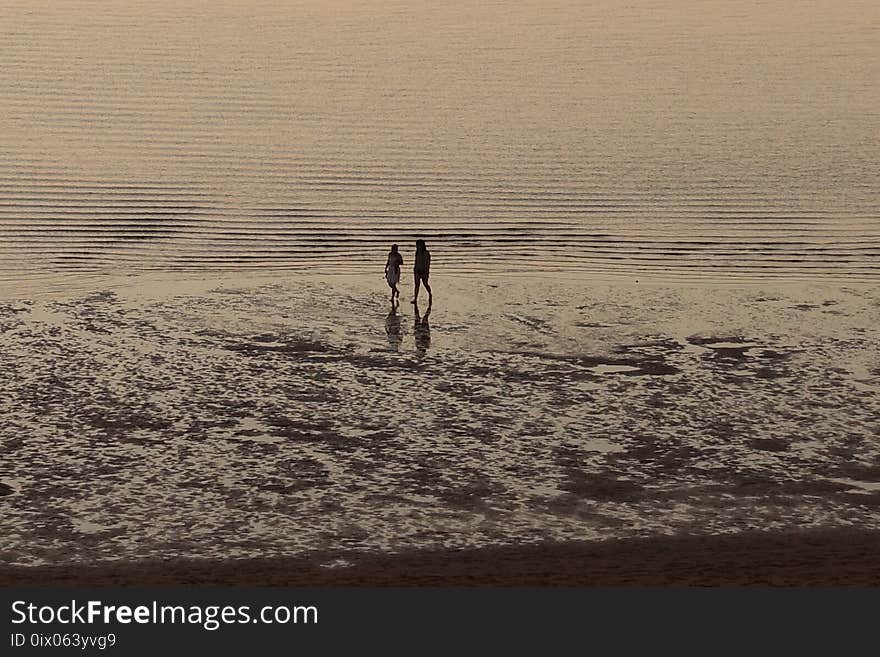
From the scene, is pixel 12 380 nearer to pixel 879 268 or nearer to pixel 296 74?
pixel 879 268

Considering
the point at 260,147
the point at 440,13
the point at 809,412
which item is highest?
the point at 440,13

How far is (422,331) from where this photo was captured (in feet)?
97.1

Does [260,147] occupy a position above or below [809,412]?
above

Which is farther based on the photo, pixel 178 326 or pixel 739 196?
pixel 739 196

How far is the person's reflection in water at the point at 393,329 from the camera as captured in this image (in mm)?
28453

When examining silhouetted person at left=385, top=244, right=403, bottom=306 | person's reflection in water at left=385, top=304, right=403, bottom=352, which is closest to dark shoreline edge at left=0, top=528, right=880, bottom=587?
person's reflection in water at left=385, top=304, right=403, bottom=352

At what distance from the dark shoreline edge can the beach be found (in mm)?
46

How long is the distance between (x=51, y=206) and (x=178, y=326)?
17.3m

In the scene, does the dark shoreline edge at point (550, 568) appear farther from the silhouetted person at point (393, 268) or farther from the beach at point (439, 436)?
the silhouetted person at point (393, 268)

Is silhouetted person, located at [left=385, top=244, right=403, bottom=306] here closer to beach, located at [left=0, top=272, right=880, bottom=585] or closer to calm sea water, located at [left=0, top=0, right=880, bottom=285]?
beach, located at [left=0, top=272, right=880, bottom=585]

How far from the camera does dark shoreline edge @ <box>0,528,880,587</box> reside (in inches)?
648

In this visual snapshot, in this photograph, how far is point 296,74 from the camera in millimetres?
69062

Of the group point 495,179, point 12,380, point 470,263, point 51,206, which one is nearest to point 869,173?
point 495,179

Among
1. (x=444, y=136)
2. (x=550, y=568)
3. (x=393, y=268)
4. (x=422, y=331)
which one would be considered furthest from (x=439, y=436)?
(x=444, y=136)
